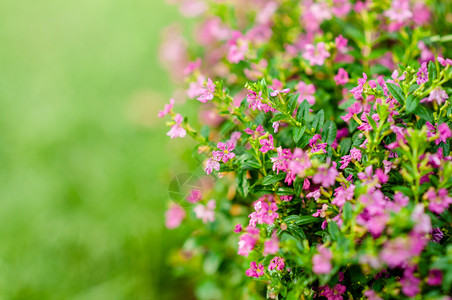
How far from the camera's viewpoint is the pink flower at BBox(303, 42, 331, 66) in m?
1.25

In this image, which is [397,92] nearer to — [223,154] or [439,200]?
[439,200]

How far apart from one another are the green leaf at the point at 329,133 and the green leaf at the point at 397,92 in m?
0.17

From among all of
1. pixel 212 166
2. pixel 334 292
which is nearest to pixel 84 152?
pixel 212 166

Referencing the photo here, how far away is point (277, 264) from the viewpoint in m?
1.00

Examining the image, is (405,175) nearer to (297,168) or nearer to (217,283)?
(297,168)

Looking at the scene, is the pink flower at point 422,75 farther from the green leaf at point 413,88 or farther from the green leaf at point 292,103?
the green leaf at point 292,103

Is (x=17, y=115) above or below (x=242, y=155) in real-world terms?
below

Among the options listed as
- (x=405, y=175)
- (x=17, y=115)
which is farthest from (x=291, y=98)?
(x=17, y=115)

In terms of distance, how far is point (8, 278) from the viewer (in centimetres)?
179

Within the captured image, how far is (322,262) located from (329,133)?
392mm

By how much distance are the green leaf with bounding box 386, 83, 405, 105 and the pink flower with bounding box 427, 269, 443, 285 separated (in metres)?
0.39

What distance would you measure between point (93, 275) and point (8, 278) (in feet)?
1.15

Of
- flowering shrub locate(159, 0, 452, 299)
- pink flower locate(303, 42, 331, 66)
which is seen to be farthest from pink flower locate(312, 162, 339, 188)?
pink flower locate(303, 42, 331, 66)

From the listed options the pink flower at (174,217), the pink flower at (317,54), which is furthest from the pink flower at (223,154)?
the pink flower at (174,217)
